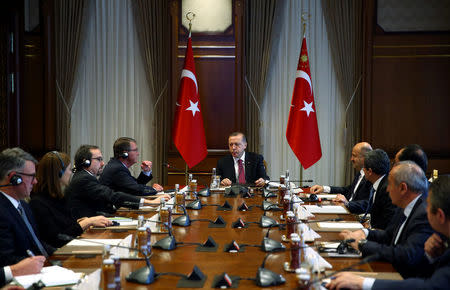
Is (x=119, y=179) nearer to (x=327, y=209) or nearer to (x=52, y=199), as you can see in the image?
(x=52, y=199)

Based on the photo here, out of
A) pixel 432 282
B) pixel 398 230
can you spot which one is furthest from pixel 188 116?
pixel 432 282

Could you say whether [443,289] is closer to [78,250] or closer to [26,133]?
[78,250]

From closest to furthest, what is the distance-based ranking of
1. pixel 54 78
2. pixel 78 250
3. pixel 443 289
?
1. pixel 443 289
2. pixel 78 250
3. pixel 54 78

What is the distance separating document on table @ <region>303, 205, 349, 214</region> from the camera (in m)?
4.21

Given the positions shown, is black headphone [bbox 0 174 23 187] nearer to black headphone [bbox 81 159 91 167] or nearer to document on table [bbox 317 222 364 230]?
black headphone [bbox 81 159 91 167]

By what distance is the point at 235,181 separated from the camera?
624 centimetres

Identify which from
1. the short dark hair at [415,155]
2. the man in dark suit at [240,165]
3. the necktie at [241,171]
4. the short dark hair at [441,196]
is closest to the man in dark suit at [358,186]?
the short dark hair at [415,155]

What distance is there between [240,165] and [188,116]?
1.26 m

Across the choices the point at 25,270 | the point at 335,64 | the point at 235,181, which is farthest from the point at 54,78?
the point at 25,270

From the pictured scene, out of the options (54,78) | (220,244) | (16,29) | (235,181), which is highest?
(16,29)

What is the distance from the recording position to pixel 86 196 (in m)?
4.38

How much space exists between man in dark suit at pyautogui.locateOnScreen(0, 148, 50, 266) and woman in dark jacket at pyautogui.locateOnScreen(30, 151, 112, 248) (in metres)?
0.20

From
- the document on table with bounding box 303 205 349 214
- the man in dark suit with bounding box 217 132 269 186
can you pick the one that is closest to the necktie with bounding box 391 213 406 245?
the document on table with bounding box 303 205 349 214

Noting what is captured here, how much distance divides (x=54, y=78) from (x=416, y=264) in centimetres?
624
